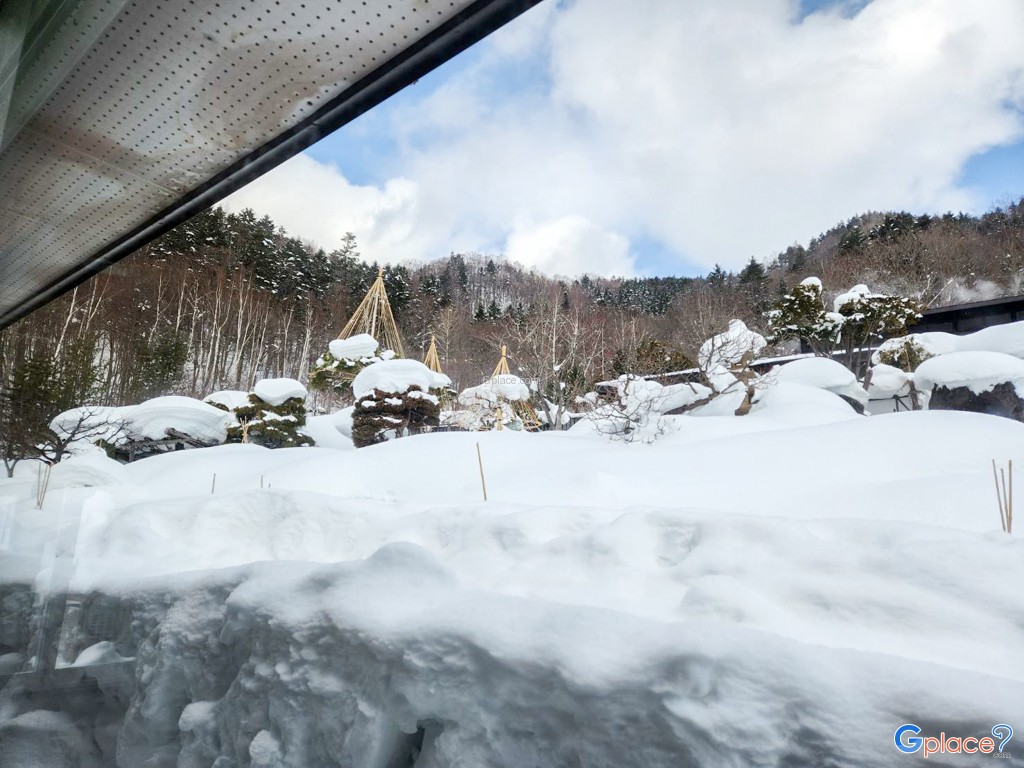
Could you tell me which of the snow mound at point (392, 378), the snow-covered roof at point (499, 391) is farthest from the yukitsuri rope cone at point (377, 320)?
the snow-covered roof at point (499, 391)

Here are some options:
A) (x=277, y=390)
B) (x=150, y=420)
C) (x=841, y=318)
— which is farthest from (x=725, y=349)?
(x=150, y=420)

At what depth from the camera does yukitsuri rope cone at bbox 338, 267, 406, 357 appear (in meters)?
6.24

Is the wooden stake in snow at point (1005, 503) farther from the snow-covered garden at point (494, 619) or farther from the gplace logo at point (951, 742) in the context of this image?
the gplace logo at point (951, 742)

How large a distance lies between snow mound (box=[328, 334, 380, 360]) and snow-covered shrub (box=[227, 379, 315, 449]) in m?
0.95

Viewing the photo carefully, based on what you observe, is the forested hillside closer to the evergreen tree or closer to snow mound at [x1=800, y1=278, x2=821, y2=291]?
snow mound at [x1=800, y1=278, x2=821, y2=291]

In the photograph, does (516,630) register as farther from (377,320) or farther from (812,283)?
(812,283)

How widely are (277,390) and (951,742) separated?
443cm

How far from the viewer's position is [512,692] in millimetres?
788

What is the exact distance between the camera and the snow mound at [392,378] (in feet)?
17.9

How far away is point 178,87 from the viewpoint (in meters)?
0.81

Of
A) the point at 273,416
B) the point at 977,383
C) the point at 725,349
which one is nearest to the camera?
the point at 977,383

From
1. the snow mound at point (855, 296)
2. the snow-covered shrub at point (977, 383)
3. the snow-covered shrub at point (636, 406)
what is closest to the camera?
the snow-covered shrub at point (977, 383)

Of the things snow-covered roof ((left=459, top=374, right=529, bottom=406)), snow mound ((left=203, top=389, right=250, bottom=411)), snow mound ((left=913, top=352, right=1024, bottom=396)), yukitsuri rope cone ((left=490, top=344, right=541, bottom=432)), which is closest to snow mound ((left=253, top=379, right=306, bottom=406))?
snow mound ((left=203, top=389, right=250, bottom=411))

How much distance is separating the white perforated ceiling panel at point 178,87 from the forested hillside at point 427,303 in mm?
291
